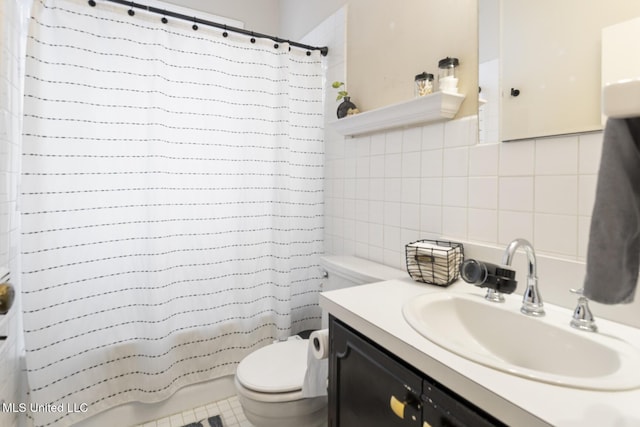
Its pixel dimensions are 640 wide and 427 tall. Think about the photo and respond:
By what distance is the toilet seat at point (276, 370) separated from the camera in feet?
4.25

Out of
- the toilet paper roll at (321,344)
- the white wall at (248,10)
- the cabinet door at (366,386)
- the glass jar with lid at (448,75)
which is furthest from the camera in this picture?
the white wall at (248,10)

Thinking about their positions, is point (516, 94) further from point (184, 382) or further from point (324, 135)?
point (184, 382)

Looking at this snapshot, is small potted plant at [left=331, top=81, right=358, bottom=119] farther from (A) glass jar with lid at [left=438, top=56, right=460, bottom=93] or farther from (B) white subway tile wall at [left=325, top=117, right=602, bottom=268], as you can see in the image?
(A) glass jar with lid at [left=438, top=56, right=460, bottom=93]

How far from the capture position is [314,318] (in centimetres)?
207

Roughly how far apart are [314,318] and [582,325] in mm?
1488

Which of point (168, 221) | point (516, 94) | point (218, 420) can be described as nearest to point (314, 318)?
point (218, 420)

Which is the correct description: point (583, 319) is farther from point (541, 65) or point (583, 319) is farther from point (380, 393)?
point (541, 65)

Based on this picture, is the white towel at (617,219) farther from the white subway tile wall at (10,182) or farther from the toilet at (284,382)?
the white subway tile wall at (10,182)

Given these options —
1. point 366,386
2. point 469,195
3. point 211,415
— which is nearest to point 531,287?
point 469,195

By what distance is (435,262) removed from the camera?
1.13 metres

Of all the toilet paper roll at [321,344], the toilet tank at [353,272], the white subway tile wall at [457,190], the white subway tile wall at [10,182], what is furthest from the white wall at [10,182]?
the white subway tile wall at [457,190]

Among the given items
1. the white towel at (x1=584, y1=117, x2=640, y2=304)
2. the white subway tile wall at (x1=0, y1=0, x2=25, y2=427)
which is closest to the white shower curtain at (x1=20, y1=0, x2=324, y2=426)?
the white subway tile wall at (x1=0, y1=0, x2=25, y2=427)

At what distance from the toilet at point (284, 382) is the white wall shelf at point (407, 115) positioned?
0.63m

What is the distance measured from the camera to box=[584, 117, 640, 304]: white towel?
1.40ft
